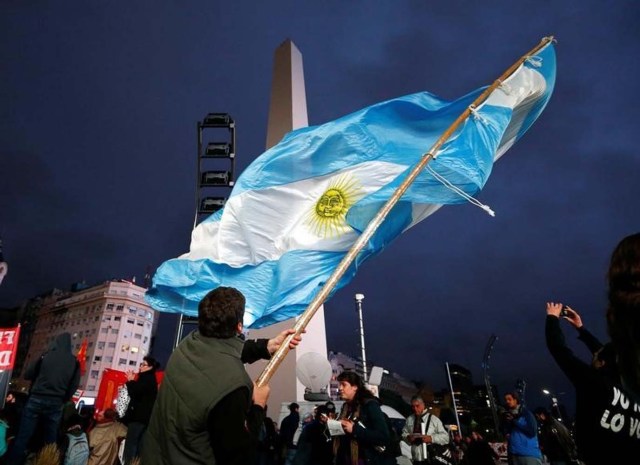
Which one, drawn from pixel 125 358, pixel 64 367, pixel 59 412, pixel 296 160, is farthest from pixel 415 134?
pixel 125 358

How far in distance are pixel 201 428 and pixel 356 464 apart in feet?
7.37

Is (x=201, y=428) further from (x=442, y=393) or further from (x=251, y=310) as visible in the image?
(x=442, y=393)

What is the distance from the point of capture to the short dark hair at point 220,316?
6.72 feet

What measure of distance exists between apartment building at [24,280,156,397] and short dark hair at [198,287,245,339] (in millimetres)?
83267

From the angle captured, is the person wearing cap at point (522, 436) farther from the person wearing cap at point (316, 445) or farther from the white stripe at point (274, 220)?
the white stripe at point (274, 220)

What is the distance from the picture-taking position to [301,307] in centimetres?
425

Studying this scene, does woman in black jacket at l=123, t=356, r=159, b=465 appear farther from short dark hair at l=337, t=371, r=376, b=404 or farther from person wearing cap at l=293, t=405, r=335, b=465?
short dark hair at l=337, t=371, r=376, b=404

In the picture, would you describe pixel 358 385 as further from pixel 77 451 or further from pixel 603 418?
pixel 77 451

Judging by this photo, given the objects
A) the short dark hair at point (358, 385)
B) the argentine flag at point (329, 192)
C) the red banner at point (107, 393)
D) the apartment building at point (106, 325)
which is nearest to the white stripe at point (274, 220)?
the argentine flag at point (329, 192)

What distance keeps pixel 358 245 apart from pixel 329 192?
1538 millimetres

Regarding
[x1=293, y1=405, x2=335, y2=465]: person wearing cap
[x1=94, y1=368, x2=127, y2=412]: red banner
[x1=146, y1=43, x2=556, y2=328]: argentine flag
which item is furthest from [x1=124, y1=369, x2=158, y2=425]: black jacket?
[x1=94, y1=368, x2=127, y2=412]: red banner

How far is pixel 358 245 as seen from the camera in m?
3.33

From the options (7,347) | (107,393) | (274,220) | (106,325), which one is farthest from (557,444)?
(106,325)

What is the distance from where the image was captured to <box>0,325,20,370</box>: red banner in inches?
351
